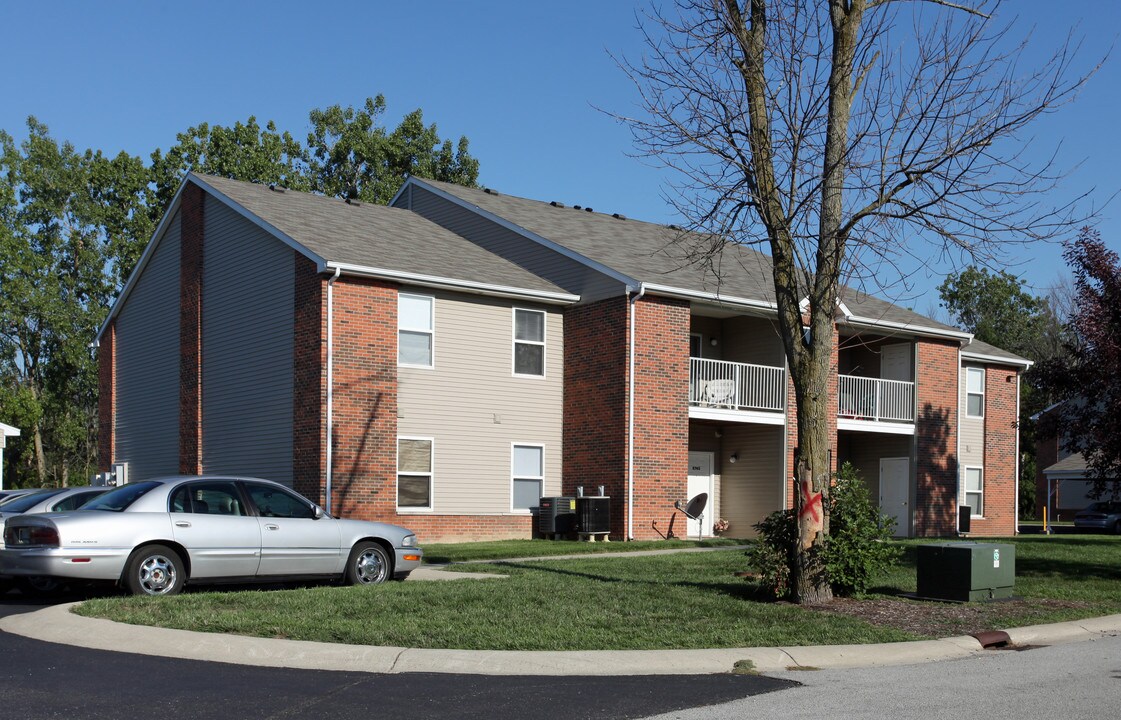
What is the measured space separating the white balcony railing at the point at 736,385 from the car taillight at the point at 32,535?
637 inches

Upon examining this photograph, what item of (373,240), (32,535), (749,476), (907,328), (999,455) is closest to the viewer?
(32,535)

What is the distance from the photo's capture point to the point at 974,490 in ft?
111

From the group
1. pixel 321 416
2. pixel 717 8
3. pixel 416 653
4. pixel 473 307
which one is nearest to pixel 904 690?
pixel 416 653

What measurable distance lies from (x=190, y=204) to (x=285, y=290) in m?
6.15

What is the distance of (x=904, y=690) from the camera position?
8.81 m

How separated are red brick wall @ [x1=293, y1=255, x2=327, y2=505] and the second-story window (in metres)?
4.70

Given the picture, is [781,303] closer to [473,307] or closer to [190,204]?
[473,307]

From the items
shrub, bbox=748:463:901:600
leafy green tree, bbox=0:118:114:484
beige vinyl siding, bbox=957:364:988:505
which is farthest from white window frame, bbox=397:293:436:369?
leafy green tree, bbox=0:118:114:484

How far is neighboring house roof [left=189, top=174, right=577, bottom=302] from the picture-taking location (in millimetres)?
23875

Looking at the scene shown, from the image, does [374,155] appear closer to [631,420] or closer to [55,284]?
[55,284]

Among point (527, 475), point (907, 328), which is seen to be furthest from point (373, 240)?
point (907, 328)

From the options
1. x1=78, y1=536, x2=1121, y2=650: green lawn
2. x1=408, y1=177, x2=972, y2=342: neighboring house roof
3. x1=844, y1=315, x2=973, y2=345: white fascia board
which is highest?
x1=408, y1=177, x2=972, y2=342: neighboring house roof

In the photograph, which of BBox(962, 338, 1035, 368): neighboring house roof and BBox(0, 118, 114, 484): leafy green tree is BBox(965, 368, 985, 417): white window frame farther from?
BBox(0, 118, 114, 484): leafy green tree

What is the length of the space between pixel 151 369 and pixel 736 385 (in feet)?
48.0
